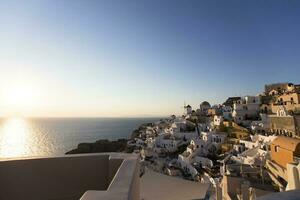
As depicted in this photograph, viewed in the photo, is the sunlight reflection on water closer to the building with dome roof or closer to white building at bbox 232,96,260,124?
white building at bbox 232,96,260,124

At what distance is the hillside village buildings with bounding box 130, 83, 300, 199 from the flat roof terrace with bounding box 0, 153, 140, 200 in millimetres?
3603

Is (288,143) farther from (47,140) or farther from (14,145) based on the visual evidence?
(47,140)

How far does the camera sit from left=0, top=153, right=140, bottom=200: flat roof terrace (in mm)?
3445

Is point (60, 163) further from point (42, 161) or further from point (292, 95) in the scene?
point (292, 95)

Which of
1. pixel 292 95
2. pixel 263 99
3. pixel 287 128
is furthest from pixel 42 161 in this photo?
pixel 263 99

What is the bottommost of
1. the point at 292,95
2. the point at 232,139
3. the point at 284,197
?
the point at 232,139

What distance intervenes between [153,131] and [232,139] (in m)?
21.2

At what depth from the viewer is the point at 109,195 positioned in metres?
1.87

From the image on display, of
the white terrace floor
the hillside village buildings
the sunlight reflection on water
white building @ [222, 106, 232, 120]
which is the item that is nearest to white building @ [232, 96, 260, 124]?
the hillside village buildings

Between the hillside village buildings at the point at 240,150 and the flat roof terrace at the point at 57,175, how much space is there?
3.60m

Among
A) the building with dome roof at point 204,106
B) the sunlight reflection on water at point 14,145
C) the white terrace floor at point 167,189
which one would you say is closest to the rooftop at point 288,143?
the white terrace floor at point 167,189

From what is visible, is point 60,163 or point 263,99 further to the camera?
point 263,99

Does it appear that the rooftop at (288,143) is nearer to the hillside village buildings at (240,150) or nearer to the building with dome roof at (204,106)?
the hillside village buildings at (240,150)

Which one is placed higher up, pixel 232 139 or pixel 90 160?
pixel 90 160
